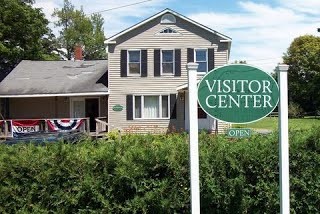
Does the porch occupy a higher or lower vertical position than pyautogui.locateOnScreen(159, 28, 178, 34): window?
lower

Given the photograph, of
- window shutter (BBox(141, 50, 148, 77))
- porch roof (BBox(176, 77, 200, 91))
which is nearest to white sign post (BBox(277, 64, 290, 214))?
porch roof (BBox(176, 77, 200, 91))

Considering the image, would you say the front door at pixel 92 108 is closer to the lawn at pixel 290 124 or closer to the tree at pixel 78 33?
the lawn at pixel 290 124

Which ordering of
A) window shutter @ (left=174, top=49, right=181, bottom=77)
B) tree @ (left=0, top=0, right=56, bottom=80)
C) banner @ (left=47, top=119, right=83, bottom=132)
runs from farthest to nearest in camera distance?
tree @ (left=0, top=0, right=56, bottom=80) → window shutter @ (left=174, top=49, right=181, bottom=77) → banner @ (left=47, top=119, right=83, bottom=132)

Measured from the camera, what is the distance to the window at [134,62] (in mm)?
27531

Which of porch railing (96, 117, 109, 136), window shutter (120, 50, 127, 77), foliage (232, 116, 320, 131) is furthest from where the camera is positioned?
window shutter (120, 50, 127, 77)

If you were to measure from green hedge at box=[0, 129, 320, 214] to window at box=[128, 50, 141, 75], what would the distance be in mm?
21901

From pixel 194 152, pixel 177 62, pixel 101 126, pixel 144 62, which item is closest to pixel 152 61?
pixel 144 62

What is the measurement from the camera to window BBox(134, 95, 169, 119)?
2759cm

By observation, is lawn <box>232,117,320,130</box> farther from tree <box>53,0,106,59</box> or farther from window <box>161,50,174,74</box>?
tree <box>53,0,106,59</box>

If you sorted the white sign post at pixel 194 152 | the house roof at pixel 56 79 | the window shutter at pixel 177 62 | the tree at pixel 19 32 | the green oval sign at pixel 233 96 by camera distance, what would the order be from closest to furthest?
the white sign post at pixel 194 152 < the green oval sign at pixel 233 96 < the window shutter at pixel 177 62 < the house roof at pixel 56 79 < the tree at pixel 19 32

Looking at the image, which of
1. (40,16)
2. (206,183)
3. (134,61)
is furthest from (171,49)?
(206,183)

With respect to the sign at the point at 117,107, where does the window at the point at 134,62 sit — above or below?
above

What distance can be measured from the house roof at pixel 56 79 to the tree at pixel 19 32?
849 cm

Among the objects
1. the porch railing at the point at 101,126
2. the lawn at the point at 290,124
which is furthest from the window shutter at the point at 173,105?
the lawn at the point at 290,124
